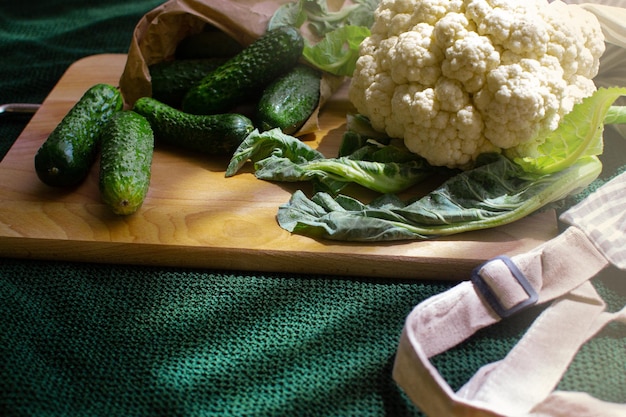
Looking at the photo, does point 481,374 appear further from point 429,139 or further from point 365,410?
point 429,139

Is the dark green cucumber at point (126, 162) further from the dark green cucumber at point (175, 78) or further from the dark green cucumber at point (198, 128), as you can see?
the dark green cucumber at point (175, 78)

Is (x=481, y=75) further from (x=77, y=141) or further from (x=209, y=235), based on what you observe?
(x=77, y=141)

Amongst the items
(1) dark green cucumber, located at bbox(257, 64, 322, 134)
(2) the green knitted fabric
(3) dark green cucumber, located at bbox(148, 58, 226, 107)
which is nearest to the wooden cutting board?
(2) the green knitted fabric

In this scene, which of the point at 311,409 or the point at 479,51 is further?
the point at 479,51

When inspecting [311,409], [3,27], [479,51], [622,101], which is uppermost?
[479,51]

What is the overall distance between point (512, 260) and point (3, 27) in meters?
1.57

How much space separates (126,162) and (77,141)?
5.6 inches

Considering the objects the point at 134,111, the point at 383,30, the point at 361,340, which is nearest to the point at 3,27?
the point at 134,111

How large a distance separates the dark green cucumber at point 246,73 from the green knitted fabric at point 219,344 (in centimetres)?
43

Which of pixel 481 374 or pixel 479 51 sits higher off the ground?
pixel 479 51

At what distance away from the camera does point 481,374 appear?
887 mm

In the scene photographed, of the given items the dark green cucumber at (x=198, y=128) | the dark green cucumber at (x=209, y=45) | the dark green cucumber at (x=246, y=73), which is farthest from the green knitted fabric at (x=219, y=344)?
the dark green cucumber at (x=209, y=45)

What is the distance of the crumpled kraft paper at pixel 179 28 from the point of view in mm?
1400

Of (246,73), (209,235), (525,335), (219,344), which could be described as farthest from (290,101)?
(525,335)
